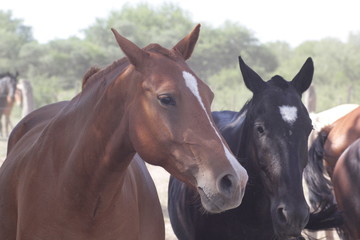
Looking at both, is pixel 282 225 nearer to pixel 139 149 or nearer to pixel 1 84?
pixel 139 149

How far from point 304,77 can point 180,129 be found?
5.27 feet

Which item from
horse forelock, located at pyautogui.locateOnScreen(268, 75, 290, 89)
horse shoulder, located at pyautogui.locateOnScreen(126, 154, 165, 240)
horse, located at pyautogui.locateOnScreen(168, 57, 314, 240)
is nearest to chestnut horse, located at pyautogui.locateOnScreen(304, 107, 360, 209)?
→ horse, located at pyautogui.locateOnScreen(168, 57, 314, 240)

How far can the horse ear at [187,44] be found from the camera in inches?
103

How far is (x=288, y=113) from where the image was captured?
3303 millimetres

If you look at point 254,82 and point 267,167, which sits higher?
point 254,82

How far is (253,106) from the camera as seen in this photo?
3.58m

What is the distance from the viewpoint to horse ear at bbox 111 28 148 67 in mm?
2404

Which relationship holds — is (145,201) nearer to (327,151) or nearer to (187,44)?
(187,44)

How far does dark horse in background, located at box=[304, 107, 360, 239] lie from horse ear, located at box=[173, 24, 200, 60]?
1887 millimetres

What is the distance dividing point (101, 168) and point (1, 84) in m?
13.0

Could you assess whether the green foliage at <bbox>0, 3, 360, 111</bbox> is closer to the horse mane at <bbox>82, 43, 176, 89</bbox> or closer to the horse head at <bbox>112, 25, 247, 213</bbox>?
the horse mane at <bbox>82, 43, 176, 89</bbox>

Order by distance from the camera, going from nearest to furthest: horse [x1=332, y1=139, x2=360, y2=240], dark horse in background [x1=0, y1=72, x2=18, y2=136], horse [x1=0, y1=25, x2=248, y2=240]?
horse [x1=0, y1=25, x2=248, y2=240] → horse [x1=332, y1=139, x2=360, y2=240] → dark horse in background [x1=0, y1=72, x2=18, y2=136]

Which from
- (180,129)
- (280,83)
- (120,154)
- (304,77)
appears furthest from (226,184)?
(304,77)

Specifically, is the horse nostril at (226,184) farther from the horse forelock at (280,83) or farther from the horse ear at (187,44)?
the horse forelock at (280,83)
